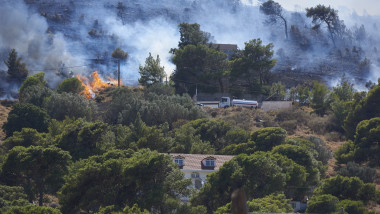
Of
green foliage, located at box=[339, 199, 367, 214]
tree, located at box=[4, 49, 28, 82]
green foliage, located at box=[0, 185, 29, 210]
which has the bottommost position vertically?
green foliage, located at box=[339, 199, 367, 214]

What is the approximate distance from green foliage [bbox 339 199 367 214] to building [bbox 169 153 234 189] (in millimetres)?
11497

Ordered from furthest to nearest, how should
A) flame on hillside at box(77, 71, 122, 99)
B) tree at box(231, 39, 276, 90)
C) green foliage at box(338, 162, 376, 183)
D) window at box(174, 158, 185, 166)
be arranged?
1. flame on hillside at box(77, 71, 122, 99)
2. tree at box(231, 39, 276, 90)
3. green foliage at box(338, 162, 376, 183)
4. window at box(174, 158, 185, 166)

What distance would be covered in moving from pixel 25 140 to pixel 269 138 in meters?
20.3

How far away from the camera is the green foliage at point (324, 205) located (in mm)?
36812

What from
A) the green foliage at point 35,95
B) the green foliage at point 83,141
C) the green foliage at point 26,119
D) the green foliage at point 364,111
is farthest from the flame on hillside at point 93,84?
the green foliage at point 364,111

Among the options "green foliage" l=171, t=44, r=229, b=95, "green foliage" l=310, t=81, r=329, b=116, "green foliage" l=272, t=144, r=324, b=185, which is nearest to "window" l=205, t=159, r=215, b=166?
"green foliage" l=272, t=144, r=324, b=185

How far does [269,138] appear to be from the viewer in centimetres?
5481

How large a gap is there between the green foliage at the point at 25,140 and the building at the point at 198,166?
13.2 metres

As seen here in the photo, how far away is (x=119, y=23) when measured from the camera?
13200cm

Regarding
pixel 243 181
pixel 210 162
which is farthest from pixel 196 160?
pixel 243 181

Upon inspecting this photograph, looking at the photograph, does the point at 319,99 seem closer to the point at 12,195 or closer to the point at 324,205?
the point at 324,205

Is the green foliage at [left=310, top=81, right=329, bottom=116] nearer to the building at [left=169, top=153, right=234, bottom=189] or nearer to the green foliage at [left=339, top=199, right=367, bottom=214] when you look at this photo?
the building at [left=169, top=153, right=234, bottom=189]

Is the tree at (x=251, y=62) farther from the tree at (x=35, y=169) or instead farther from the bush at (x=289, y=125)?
the tree at (x=35, y=169)

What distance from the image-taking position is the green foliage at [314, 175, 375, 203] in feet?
136
